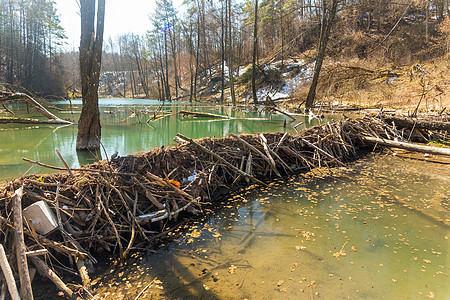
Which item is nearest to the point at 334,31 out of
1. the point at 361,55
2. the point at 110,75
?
the point at 361,55

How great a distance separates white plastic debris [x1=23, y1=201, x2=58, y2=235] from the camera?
8.93 ft

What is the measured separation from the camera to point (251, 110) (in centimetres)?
2177

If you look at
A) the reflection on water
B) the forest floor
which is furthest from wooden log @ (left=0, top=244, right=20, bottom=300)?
the forest floor

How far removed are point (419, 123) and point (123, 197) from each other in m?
9.24

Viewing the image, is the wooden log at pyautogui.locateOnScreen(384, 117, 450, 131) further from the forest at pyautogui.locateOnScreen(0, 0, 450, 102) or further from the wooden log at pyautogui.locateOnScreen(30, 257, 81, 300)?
the forest at pyautogui.locateOnScreen(0, 0, 450, 102)

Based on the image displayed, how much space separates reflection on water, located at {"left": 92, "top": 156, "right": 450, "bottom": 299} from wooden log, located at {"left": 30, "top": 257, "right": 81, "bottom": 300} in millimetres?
281

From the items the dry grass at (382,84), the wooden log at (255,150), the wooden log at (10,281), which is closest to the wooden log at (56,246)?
the wooden log at (10,281)

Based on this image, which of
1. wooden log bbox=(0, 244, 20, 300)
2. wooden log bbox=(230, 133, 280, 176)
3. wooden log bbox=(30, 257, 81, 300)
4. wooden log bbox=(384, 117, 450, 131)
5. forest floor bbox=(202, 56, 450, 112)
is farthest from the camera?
forest floor bbox=(202, 56, 450, 112)

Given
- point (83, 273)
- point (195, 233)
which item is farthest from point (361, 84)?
point (83, 273)

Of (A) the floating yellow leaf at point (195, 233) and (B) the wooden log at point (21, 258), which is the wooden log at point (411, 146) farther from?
(B) the wooden log at point (21, 258)

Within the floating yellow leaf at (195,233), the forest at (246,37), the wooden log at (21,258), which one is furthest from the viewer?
the forest at (246,37)

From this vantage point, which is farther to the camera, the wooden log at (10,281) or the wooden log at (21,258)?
the wooden log at (21,258)

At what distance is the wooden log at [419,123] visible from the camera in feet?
25.0

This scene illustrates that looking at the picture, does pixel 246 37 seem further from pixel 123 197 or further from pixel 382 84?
pixel 123 197
